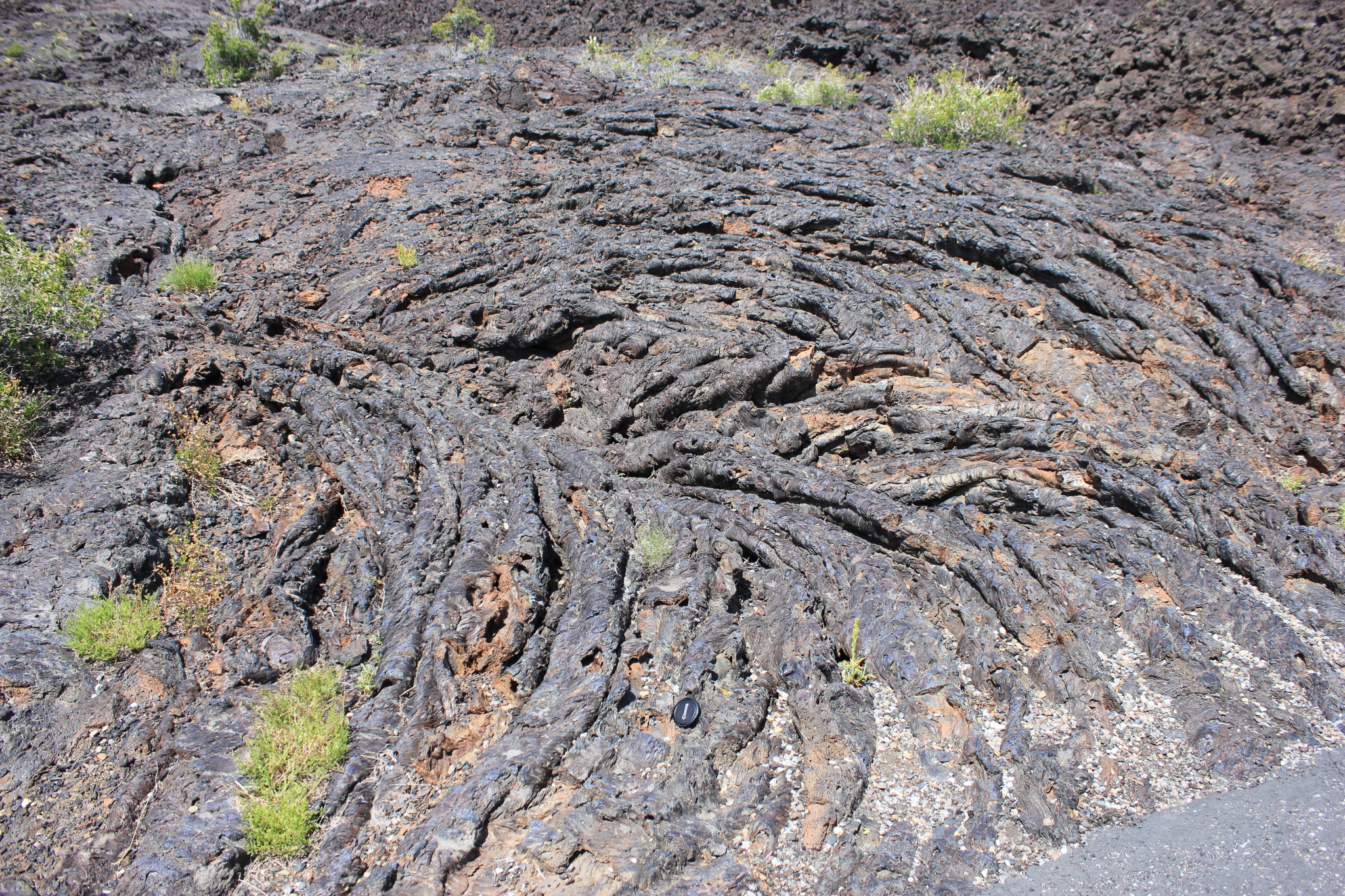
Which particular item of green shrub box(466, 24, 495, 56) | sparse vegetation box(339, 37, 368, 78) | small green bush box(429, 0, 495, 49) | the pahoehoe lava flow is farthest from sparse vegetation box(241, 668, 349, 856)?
small green bush box(429, 0, 495, 49)

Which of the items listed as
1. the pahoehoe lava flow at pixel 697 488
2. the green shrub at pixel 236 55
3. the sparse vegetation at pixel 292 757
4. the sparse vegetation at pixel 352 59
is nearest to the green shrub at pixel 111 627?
the pahoehoe lava flow at pixel 697 488

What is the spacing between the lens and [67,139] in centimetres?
1366

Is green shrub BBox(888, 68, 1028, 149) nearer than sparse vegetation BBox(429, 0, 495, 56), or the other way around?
green shrub BBox(888, 68, 1028, 149)

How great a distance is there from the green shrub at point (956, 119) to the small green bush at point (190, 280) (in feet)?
39.8

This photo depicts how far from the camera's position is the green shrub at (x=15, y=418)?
6312 mm

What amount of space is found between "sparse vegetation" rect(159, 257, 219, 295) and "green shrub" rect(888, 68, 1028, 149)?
39.8ft

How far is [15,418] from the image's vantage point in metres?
6.45

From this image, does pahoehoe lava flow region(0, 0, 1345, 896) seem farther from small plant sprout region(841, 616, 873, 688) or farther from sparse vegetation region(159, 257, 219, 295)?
sparse vegetation region(159, 257, 219, 295)

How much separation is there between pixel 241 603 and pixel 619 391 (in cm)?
412

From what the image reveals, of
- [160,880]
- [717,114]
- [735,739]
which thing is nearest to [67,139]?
[717,114]

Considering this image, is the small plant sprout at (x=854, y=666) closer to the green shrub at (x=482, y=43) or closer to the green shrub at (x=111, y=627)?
the green shrub at (x=111, y=627)

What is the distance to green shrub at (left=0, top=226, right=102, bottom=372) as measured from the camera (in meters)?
7.34

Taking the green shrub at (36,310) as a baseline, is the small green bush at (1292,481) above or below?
below

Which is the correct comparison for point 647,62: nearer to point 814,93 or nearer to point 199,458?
point 814,93
